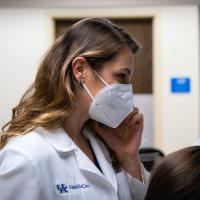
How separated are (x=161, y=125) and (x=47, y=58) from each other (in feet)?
6.80

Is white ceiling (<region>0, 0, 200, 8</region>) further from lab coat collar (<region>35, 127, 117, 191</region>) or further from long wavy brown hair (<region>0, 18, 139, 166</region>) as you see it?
lab coat collar (<region>35, 127, 117, 191</region>)

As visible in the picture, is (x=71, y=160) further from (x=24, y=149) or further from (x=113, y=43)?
(x=113, y=43)

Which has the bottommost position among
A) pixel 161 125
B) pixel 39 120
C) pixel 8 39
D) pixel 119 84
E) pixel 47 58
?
pixel 161 125

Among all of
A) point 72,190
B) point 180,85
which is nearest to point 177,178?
point 72,190

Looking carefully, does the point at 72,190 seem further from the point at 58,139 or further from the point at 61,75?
the point at 61,75

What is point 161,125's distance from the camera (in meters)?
3.18

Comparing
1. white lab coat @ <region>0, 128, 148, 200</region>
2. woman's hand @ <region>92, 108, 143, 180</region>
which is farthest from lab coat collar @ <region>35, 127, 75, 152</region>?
woman's hand @ <region>92, 108, 143, 180</region>

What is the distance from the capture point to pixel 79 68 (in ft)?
4.18

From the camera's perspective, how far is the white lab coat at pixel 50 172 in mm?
1077

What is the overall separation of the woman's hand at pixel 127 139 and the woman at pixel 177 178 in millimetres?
509

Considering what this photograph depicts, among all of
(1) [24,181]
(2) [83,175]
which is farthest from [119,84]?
(1) [24,181]

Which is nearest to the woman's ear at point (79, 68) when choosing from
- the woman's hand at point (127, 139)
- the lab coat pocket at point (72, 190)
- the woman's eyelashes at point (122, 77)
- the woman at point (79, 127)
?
the woman at point (79, 127)

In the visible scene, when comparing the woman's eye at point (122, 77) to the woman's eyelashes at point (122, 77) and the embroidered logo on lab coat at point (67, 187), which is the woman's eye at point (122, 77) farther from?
the embroidered logo on lab coat at point (67, 187)

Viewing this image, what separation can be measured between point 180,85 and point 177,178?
2.34 m
